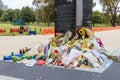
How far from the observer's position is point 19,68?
20.8ft

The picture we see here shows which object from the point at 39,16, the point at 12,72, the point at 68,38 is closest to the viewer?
the point at 12,72

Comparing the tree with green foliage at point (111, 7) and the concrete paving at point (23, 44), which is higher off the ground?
the tree with green foliage at point (111, 7)

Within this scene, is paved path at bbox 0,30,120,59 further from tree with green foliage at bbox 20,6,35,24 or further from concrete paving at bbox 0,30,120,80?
tree with green foliage at bbox 20,6,35,24

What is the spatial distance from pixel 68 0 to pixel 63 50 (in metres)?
1.55

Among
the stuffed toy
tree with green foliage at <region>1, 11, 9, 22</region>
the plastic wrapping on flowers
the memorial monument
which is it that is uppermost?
the memorial monument

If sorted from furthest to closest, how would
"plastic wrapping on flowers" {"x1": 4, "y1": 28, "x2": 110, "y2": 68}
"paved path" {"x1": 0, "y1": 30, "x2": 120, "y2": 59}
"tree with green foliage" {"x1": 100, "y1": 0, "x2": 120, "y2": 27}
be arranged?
"tree with green foliage" {"x1": 100, "y1": 0, "x2": 120, "y2": 27}, "paved path" {"x1": 0, "y1": 30, "x2": 120, "y2": 59}, "plastic wrapping on flowers" {"x1": 4, "y1": 28, "x2": 110, "y2": 68}

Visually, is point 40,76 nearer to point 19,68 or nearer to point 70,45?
point 19,68

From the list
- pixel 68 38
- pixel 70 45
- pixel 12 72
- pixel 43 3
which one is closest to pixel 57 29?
pixel 68 38

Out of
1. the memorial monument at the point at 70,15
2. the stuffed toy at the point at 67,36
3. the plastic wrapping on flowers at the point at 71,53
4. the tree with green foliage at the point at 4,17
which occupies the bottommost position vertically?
the tree with green foliage at the point at 4,17

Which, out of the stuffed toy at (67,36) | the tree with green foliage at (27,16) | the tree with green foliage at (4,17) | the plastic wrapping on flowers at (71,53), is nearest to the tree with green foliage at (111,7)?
the tree with green foliage at (27,16)

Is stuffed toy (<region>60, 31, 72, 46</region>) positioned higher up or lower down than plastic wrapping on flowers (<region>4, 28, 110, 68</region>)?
higher up

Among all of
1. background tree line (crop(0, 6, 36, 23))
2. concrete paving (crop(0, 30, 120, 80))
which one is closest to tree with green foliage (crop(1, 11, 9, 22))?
background tree line (crop(0, 6, 36, 23))

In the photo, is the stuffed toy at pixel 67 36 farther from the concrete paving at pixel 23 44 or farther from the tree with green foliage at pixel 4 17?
the tree with green foliage at pixel 4 17

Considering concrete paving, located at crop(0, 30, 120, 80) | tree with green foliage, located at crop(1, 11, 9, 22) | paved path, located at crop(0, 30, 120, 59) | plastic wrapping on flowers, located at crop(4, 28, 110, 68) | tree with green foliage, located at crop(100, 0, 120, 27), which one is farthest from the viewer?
tree with green foliage, located at crop(1, 11, 9, 22)
